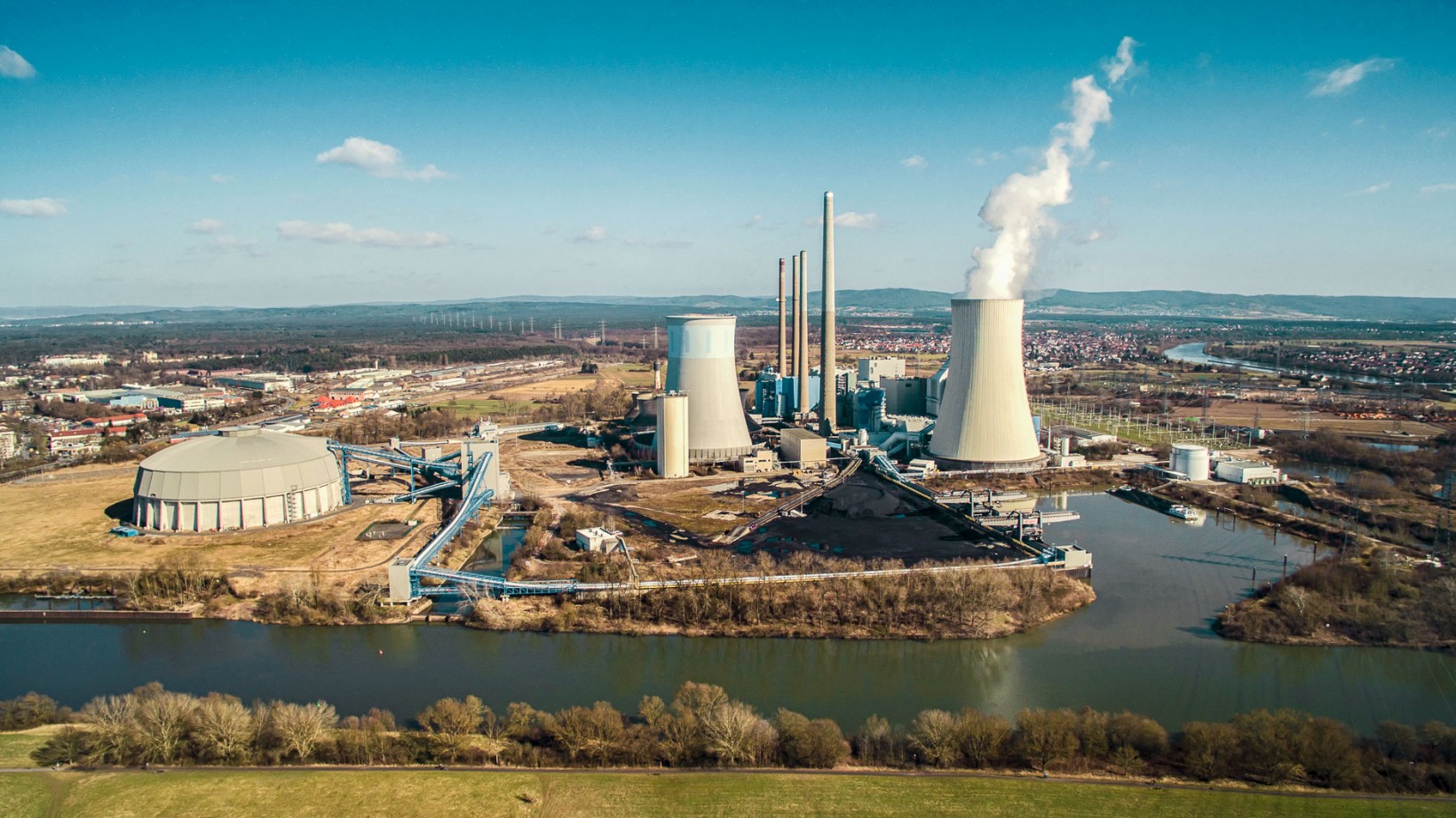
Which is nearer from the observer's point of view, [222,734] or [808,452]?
[222,734]

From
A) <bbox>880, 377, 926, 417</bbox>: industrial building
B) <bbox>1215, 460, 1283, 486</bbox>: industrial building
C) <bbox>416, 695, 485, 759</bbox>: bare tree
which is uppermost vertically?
<bbox>880, 377, 926, 417</bbox>: industrial building

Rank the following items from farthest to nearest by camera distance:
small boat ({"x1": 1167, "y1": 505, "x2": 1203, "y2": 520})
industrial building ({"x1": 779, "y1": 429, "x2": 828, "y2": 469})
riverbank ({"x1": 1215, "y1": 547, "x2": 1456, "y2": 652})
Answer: industrial building ({"x1": 779, "y1": 429, "x2": 828, "y2": 469})
small boat ({"x1": 1167, "y1": 505, "x2": 1203, "y2": 520})
riverbank ({"x1": 1215, "y1": 547, "x2": 1456, "y2": 652})

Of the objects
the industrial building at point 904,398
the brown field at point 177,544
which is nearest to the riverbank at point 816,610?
the brown field at point 177,544

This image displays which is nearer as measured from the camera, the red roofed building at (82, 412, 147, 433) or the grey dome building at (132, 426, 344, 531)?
the grey dome building at (132, 426, 344, 531)

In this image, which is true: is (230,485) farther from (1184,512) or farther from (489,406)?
(1184,512)

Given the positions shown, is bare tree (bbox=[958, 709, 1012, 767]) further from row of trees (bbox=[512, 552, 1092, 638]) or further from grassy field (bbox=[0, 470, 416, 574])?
grassy field (bbox=[0, 470, 416, 574])

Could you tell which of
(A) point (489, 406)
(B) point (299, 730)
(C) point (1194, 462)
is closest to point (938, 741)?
(B) point (299, 730)

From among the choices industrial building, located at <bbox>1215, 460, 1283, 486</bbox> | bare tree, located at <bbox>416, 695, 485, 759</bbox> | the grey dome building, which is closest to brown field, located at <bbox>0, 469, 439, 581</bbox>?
the grey dome building

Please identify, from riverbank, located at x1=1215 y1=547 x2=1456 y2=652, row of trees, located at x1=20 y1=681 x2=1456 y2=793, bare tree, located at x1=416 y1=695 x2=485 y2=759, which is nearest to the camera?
row of trees, located at x1=20 y1=681 x2=1456 y2=793
